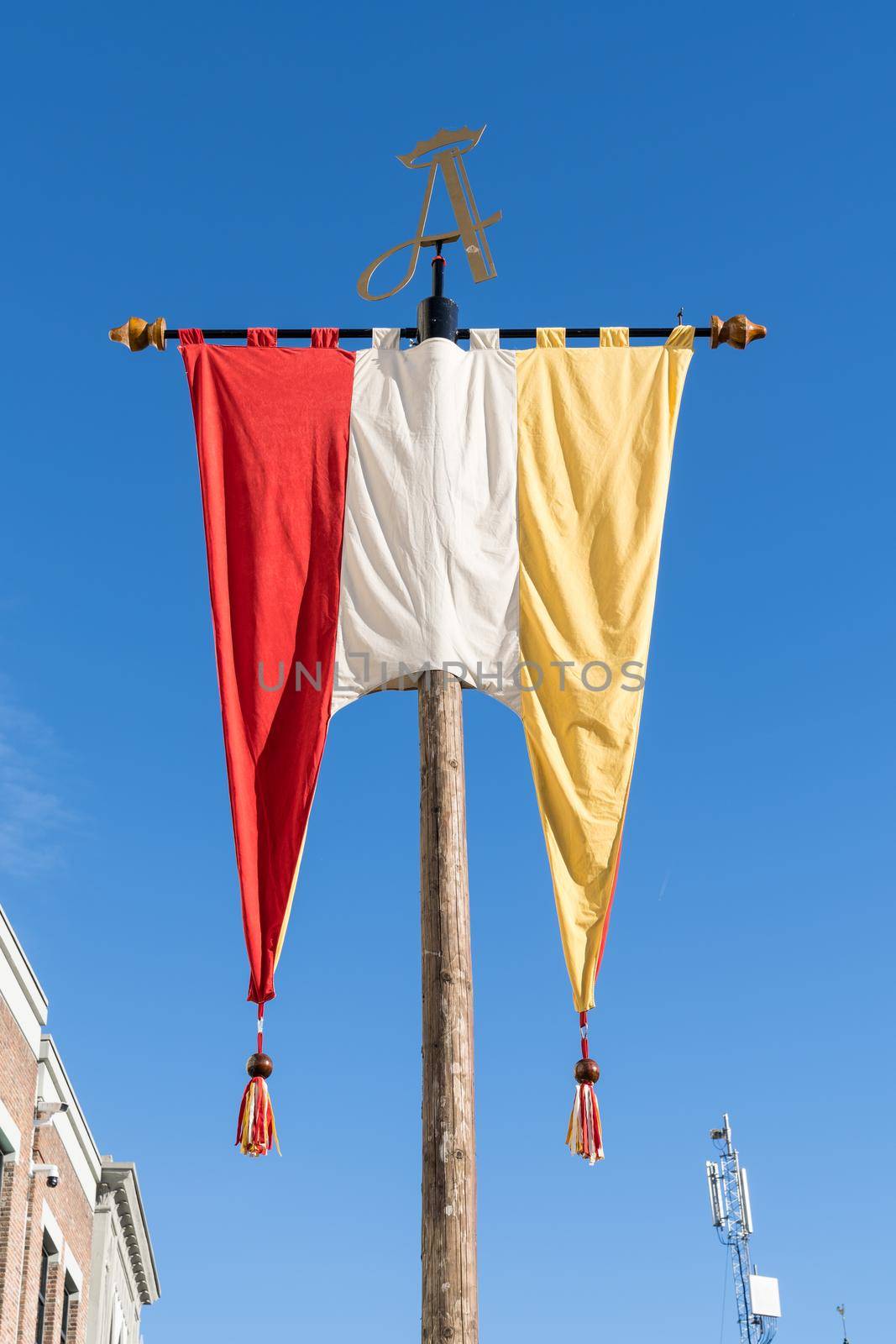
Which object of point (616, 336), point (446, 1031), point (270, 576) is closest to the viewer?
point (446, 1031)

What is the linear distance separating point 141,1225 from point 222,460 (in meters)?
21.2

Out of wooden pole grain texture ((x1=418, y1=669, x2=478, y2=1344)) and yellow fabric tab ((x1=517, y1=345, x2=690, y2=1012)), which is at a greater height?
yellow fabric tab ((x1=517, y1=345, x2=690, y2=1012))

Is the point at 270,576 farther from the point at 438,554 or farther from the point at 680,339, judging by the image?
the point at 680,339

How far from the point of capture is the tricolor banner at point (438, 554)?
26.5 ft

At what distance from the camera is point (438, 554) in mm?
8578

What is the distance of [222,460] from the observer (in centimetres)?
883

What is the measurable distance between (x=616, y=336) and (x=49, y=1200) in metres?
14.9

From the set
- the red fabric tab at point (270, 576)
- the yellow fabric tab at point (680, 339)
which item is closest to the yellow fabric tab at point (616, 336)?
the yellow fabric tab at point (680, 339)

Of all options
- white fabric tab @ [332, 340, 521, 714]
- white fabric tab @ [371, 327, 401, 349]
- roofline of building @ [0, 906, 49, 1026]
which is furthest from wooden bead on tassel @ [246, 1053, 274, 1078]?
roofline of building @ [0, 906, 49, 1026]

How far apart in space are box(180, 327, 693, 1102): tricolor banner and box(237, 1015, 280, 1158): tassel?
351 mm

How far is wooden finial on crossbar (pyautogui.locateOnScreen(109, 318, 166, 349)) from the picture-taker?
364 inches

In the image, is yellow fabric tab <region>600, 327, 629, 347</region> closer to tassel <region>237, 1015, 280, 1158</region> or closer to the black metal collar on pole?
the black metal collar on pole

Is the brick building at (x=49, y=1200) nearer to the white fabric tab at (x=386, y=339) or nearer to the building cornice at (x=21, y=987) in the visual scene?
the building cornice at (x=21, y=987)

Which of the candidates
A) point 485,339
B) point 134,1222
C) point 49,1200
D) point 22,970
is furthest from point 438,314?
point 134,1222
